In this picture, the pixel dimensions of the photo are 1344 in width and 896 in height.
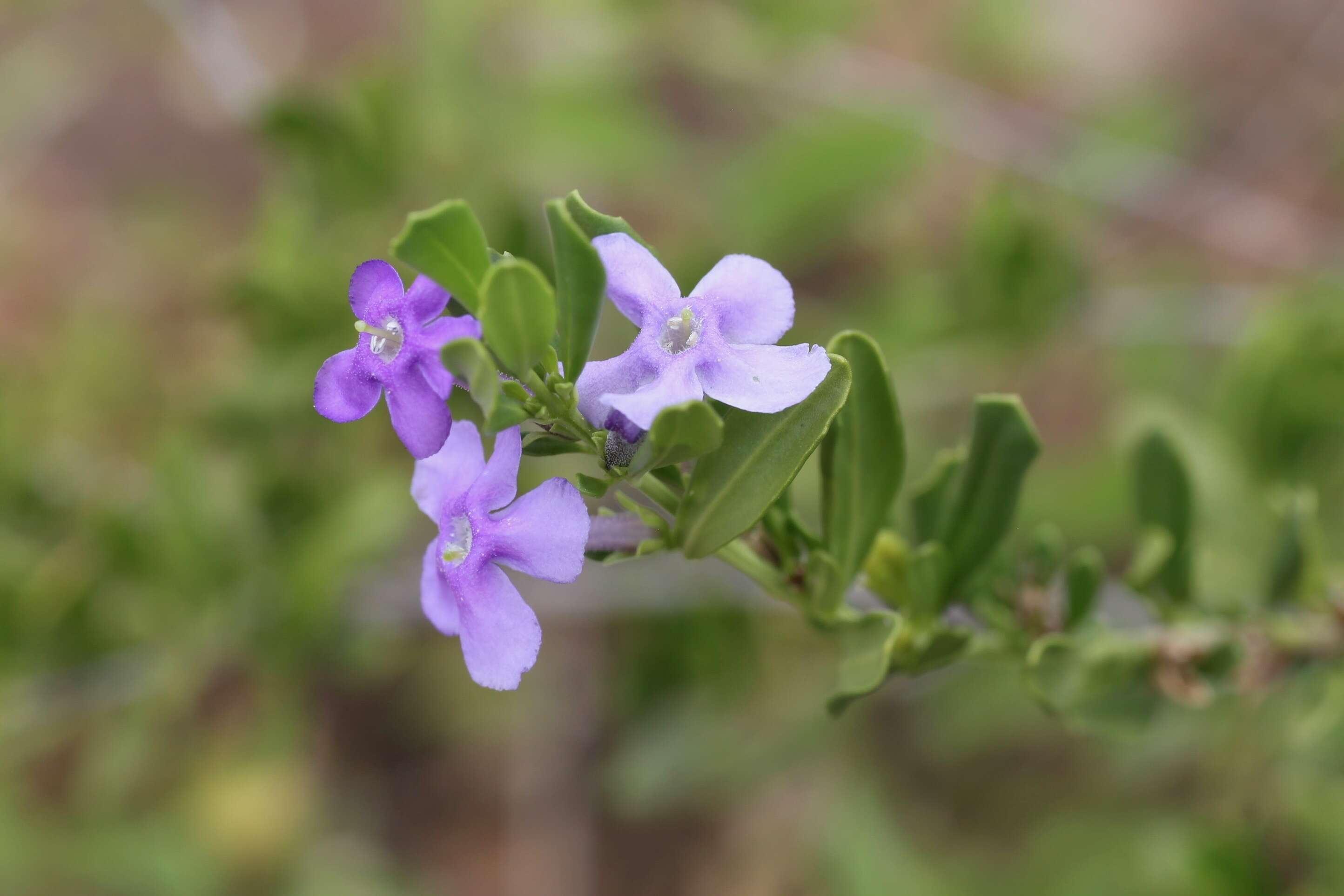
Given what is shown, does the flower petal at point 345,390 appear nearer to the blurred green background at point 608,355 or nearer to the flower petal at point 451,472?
the flower petal at point 451,472

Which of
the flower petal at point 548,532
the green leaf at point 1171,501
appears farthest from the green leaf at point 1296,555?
the flower petal at point 548,532

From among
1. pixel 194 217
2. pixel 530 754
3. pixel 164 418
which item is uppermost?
pixel 194 217

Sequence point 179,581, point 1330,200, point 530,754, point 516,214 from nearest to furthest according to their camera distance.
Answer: point 516,214, point 179,581, point 530,754, point 1330,200

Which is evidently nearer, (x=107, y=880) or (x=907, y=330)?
(x=907, y=330)

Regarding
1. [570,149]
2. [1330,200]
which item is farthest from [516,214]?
[1330,200]

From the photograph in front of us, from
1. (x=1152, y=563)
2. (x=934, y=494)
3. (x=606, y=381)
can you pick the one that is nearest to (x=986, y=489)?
(x=934, y=494)

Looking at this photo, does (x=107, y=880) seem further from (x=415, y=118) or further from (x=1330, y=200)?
(x=1330, y=200)
